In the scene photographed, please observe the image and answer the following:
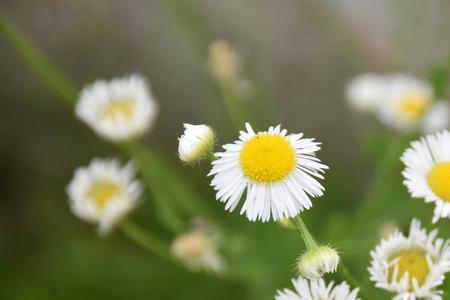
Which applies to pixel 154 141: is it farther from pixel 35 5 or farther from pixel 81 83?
pixel 35 5

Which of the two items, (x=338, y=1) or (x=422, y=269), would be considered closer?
(x=422, y=269)

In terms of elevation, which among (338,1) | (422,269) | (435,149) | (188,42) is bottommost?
(422,269)

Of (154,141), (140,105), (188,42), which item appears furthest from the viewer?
(154,141)

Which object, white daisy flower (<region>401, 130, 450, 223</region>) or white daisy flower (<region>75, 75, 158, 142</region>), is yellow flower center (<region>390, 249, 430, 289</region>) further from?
white daisy flower (<region>75, 75, 158, 142</region>)

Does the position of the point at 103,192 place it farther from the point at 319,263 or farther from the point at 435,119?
the point at 435,119

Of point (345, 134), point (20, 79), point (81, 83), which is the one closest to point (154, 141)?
point (81, 83)

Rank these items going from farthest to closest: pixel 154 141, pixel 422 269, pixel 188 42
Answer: pixel 154 141, pixel 188 42, pixel 422 269
